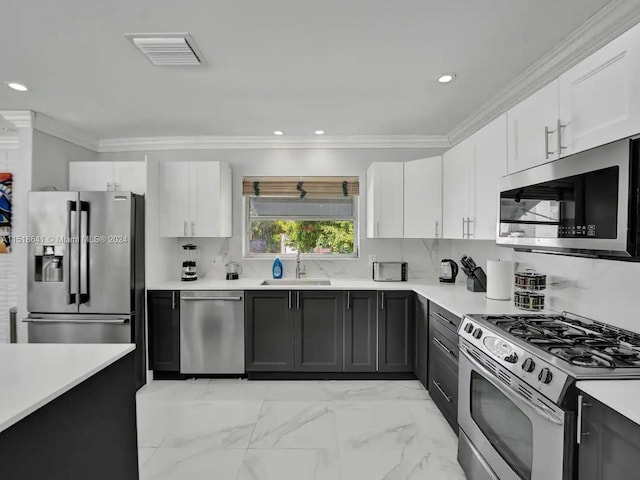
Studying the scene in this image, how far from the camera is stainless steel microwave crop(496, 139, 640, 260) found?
4.15 feet

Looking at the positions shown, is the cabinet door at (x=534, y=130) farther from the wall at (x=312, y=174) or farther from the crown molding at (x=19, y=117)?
the crown molding at (x=19, y=117)

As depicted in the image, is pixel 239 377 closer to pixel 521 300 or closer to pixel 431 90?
pixel 521 300

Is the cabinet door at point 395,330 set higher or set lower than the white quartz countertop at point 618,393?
lower

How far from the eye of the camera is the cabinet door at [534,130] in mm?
1795

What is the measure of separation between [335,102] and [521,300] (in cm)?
199

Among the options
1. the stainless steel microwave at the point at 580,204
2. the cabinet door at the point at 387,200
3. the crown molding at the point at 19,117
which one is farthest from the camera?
the cabinet door at the point at 387,200

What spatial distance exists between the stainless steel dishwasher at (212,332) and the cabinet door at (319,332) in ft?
1.83

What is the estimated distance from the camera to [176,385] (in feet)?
10.9

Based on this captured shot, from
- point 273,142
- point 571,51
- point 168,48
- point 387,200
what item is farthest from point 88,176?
point 571,51

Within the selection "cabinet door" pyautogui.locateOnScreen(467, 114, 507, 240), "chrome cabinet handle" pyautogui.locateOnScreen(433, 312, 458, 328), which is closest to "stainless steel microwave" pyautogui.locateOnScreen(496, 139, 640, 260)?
"cabinet door" pyautogui.locateOnScreen(467, 114, 507, 240)

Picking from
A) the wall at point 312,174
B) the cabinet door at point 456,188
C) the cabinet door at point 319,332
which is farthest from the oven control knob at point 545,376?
the wall at point 312,174

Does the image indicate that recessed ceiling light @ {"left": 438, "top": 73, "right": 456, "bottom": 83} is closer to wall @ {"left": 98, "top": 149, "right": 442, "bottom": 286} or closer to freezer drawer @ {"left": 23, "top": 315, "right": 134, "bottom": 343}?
wall @ {"left": 98, "top": 149, "right": 442, "bottom": 286}

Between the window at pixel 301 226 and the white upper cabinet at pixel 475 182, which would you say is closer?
the white upper cabinet at pixel 475 182

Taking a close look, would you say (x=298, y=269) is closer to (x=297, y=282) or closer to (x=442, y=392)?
(x=297, y=282)
